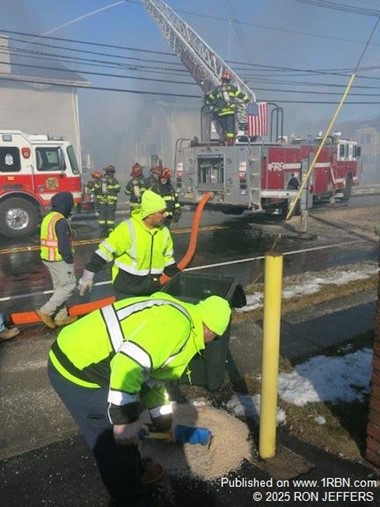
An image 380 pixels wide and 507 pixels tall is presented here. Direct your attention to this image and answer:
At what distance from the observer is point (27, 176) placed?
39.2ft

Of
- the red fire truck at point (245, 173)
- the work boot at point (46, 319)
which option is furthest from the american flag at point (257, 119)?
the work boot at point (46, 319)

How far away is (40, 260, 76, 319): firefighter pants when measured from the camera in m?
5.36

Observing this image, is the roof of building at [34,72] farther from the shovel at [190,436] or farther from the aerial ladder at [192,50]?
the shovel at [190,436]

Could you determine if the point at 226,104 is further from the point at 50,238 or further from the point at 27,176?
the point at 50,238

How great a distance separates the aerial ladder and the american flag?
730 centimetres

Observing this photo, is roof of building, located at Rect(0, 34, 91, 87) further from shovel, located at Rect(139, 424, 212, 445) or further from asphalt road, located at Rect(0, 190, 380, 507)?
shovel, located at Rect(139, 424, 212, 445)

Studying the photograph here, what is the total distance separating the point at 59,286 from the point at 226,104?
939 cm

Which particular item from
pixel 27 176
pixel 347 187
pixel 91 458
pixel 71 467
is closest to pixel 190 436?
pixel 91 458

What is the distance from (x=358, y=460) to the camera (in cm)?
301

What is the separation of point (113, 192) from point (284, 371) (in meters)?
8.22

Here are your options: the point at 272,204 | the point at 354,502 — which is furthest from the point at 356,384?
the point at 272,204

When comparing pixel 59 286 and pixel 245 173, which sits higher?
pixel 245 173

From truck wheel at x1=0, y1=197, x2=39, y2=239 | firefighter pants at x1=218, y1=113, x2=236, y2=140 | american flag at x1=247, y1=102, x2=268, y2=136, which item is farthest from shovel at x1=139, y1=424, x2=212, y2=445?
american flag at x1=247, y1=102, x2=268, y2=136

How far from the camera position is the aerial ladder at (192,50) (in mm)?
22484
